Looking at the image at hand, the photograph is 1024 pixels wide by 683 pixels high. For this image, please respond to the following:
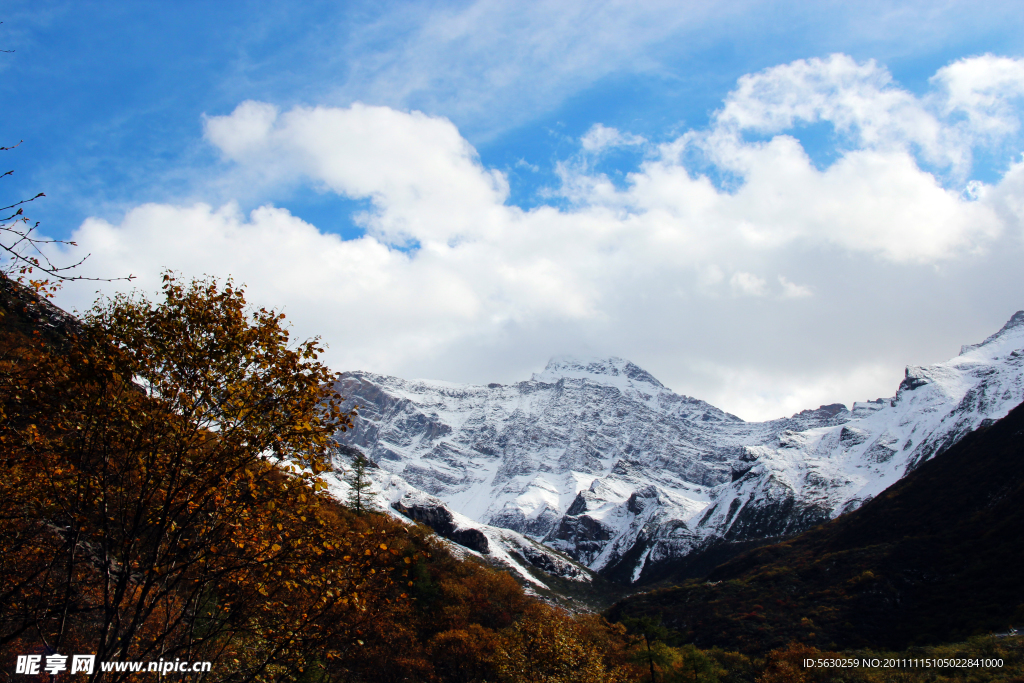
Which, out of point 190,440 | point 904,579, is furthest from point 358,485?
point 904,579

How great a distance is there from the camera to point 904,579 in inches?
3452

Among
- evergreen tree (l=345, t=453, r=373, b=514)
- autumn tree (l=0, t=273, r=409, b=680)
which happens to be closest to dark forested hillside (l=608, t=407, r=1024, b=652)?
evergreen tree (l=345, t=453, r=373, b=514)

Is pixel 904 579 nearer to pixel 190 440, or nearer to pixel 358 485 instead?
pixel 358 485

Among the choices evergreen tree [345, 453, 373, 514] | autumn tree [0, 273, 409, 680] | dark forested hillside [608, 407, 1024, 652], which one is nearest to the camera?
autumn tree [0, 273, 409, 680]

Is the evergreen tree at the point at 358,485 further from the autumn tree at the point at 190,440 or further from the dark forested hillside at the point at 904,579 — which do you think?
the autumn tree at the point at 190,440

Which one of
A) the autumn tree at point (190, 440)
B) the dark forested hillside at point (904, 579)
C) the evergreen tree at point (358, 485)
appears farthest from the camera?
the evergreen tree at point (358, 485)

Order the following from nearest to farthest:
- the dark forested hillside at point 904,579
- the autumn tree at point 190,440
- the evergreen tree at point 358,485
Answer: the autumn tree at point 190,440
the dark forested hillside at point 904,579
the evergreen tree at point 358,485

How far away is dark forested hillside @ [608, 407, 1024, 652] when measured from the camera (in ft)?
246

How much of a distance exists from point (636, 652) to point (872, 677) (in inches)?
737

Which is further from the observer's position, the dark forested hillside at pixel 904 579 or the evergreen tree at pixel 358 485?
the evergreen tree at pixel 358 485

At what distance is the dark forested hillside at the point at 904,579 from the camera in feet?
246

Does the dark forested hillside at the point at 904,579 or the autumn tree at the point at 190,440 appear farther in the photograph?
the dark forested hillside at the point at 904,579

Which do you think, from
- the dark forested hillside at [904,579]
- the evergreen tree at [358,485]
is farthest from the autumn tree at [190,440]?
the dark forested hillside at [904,579]

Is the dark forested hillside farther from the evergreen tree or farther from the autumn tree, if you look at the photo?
the autumn tree
